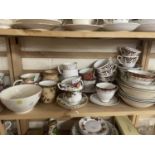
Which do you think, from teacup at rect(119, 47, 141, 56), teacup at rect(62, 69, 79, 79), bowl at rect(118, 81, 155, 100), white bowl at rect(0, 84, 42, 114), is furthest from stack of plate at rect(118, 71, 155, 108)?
white bowl at rect(0, 84, 42, 114)

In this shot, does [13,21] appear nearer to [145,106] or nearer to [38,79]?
[38,79]

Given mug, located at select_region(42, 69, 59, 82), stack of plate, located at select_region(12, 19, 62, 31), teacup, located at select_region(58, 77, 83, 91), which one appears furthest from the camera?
mug, located at select_region(42, 69, 59, 82)

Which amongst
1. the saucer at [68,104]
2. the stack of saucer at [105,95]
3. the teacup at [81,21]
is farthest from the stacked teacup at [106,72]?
the teacup at [81,21]

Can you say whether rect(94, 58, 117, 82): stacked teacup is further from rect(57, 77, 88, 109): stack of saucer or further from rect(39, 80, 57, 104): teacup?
rect(39, 80, 57, 104): teacup

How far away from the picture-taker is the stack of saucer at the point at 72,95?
716 millimetres

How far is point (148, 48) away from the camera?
0.90 metres

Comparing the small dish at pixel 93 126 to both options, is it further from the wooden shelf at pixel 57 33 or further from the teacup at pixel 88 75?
the wooden shelf at pixel 57 33

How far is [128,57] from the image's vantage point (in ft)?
2.63

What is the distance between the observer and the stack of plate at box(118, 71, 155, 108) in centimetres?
69

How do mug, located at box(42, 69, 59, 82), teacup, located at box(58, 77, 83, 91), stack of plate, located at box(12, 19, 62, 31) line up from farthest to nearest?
1. mug, located at box(42, 69, 59, 82)
2. teacup, located at box(58, 77, 83, 91)
3. stack of plate, located at box(12, 19, 62, 31)

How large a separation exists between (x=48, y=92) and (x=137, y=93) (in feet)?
1.32

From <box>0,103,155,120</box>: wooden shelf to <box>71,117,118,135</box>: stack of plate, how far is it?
0.18 metres
